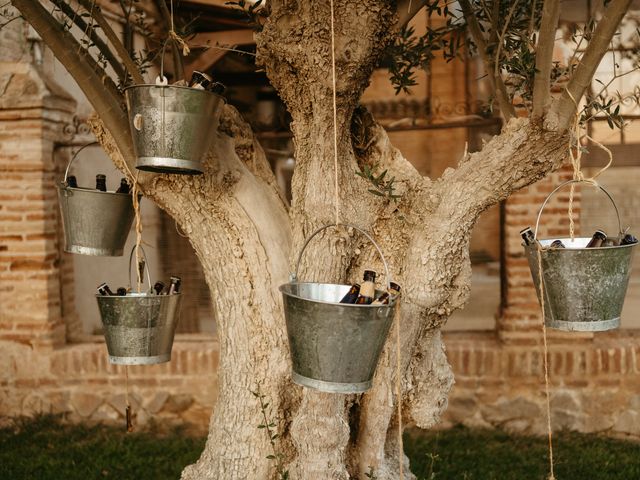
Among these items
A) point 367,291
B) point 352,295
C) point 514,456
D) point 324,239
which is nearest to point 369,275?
point 367,291

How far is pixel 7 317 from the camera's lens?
5.14 m

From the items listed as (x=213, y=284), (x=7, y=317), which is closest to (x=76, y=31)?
(x=7, y=317)

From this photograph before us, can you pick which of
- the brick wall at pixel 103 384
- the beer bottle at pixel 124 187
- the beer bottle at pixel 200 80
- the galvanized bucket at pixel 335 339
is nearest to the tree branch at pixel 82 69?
the beer bottle at pixel 124 187

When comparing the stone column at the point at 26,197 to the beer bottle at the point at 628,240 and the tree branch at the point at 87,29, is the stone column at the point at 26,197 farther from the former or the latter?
the beer bottle at the point at 628,240

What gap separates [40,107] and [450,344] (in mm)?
3419

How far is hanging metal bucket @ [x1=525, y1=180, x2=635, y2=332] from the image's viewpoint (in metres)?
2.36

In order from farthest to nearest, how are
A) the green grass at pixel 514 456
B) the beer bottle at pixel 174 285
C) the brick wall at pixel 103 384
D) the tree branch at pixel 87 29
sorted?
1. the brick wall at pixel 103 384
2. the green grass at pixel 514 456
3. the tree branch at pixel 87 29
4. the beer bottle at pixel 174 285

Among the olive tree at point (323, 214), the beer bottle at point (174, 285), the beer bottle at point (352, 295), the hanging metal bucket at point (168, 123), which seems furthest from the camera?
the beer bottle at point (174, 285)

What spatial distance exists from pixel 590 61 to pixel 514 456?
3089mm

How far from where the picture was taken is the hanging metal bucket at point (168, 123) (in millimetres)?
2338

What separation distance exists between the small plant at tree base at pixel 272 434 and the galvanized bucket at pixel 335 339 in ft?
2.42

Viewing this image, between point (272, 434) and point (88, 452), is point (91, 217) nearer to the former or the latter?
point (272, 434)

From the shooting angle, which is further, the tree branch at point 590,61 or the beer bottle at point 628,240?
the beer bottle at point 628,240

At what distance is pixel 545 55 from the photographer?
7.65 feet
